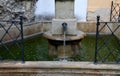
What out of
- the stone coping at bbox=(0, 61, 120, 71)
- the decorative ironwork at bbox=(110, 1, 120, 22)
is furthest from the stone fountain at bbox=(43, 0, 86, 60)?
the decorative ironwork at bbox=(110, 1, 120, 22)

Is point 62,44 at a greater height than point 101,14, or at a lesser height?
lesser

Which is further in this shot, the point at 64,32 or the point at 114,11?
the point at 114,11

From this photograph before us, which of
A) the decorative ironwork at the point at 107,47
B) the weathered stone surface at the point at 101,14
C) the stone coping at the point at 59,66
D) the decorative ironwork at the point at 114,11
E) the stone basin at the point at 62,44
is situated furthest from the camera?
the weathered stone surface at the point at 101,14

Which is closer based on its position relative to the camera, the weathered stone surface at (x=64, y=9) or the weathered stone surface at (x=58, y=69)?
the weathered stone surface at (x=58, y=69)

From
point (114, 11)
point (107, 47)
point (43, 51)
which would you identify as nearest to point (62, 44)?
point (43, 51)

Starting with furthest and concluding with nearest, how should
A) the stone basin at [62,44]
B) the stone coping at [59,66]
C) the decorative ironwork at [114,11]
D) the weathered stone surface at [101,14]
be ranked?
the weathered stone surface at [101,14]
the decorative ironwork at [114,11]
the stone basin at [62,44]
the stone coping at [59,66]

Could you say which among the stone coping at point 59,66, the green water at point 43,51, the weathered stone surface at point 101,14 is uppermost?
the weathered stone surface at point 101,14

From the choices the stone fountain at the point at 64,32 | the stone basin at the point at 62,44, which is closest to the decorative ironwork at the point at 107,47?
the stone basin at the point at 62,44

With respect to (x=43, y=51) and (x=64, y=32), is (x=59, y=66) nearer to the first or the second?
(x=64, y=32)

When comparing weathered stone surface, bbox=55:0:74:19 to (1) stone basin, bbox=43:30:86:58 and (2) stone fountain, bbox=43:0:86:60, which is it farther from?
(1) stone basin, bbox=43:30:86:58

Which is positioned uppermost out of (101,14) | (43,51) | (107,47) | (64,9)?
(64,9)

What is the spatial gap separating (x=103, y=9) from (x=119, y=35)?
1844 mm

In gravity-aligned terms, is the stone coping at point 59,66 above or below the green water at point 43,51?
above

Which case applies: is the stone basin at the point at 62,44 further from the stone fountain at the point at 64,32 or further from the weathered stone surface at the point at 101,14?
the weathered stone surface at the point at 101,14
